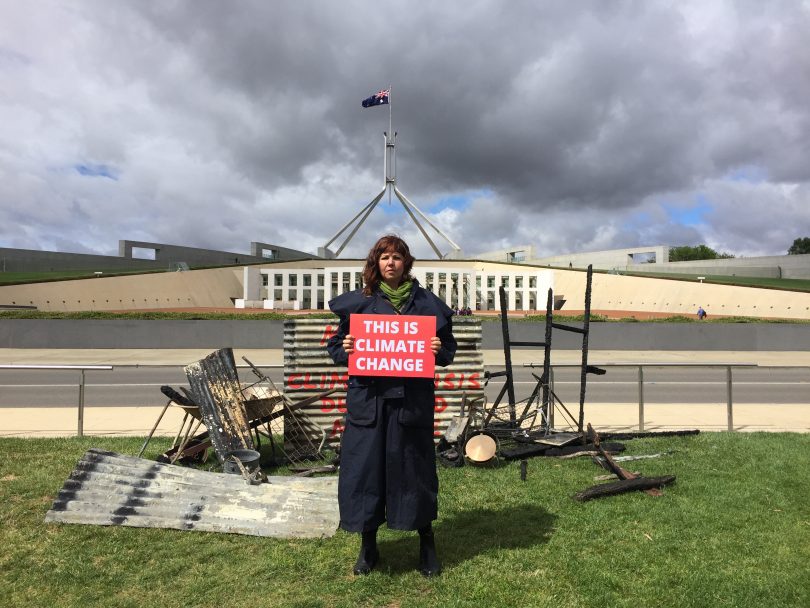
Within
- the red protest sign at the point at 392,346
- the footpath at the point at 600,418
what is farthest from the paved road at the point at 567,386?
the red protest sign at the point at 392,346

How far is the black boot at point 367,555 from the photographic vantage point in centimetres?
335

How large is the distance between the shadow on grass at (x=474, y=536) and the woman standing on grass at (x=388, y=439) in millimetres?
243

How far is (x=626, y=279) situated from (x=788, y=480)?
33819 mm

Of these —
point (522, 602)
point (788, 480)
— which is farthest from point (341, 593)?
point (788, 480)

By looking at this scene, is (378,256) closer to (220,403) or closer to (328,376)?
(220,403)

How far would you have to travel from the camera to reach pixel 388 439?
323 cm

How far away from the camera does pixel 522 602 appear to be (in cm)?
304

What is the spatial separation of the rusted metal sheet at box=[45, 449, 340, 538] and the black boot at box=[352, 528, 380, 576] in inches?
24.4

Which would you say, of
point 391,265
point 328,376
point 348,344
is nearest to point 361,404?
point 348,344

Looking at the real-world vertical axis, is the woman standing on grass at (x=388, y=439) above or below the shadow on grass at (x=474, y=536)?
above

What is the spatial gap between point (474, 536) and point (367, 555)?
3.13ft

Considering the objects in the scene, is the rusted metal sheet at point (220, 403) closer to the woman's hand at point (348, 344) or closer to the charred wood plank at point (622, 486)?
the woman's hand at point (348, 344)

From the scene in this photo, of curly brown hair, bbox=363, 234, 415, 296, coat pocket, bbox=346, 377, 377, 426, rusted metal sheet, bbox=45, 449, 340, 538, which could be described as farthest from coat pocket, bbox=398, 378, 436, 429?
rusted metal sheet, bbox=45, 449, 340, 538

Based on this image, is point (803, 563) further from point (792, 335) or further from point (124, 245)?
point (124, 245)
